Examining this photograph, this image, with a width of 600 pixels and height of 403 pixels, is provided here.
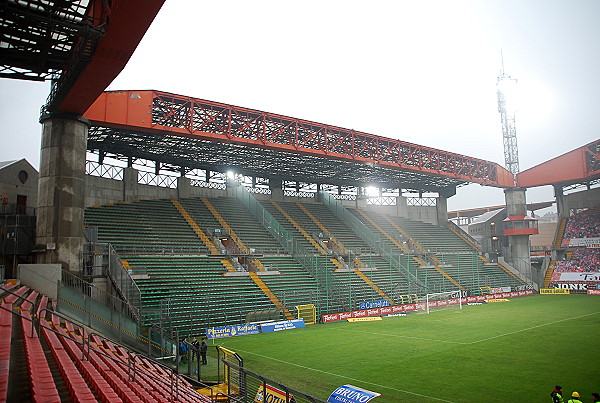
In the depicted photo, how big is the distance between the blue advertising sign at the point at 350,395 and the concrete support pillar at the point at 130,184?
30.1 meters

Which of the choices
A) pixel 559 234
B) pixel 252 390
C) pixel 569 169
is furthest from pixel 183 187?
pixel 559 234

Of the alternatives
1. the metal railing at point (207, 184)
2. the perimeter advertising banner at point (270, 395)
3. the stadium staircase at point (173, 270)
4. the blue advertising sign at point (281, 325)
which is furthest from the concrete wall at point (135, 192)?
the perimeter advertising banner at point (270, 395)

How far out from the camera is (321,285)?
117ft

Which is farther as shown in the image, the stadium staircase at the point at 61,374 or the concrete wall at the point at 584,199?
the concrete wall at the point at 584,199

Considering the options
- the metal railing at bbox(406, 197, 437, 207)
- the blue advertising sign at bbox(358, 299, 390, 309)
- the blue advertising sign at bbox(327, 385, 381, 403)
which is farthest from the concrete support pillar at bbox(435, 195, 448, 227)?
the blue advertising sign at bbox(327, 385, 381, 403)

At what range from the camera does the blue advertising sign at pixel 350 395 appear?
12.2 metres

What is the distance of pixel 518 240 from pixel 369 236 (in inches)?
851

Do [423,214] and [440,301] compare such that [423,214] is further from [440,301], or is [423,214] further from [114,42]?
[114,42]

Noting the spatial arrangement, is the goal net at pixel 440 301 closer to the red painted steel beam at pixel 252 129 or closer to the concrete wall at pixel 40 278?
the red painted steel beam at pixel 252 129

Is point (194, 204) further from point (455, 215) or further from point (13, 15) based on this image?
point (455, 215)

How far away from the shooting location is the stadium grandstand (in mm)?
13594

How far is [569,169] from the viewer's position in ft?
173

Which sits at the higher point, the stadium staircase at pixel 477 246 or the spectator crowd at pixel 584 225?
the spectator crowd at pixel 584 225

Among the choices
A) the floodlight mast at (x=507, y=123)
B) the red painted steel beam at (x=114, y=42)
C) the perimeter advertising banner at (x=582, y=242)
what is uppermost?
the floodlight mast at (x=507, y=123)
